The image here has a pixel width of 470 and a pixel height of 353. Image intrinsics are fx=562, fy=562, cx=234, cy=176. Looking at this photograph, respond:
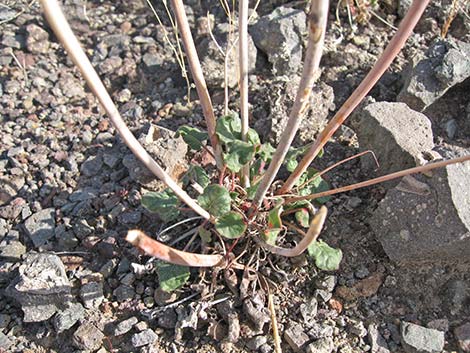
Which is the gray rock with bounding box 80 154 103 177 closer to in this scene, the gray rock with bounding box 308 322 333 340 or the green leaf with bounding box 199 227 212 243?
the green leaf with bounding box 199 227 212 243

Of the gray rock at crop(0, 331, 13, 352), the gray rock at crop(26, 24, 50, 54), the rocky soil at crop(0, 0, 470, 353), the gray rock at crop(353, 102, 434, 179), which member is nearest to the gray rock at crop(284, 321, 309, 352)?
the rocky soil at crop(0, 0, 470, 353)

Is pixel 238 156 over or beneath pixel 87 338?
over

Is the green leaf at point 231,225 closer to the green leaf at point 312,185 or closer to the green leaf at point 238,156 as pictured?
the green leaf at point 238,156

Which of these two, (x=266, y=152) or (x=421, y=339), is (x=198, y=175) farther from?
(x=421, y=339)

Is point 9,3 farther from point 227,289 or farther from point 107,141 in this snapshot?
point 227,289

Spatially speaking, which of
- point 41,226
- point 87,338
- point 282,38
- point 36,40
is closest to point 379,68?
point 282,38

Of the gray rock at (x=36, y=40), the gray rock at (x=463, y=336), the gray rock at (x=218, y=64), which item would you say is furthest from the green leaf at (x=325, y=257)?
the gray rock at (x=36, y=40)
